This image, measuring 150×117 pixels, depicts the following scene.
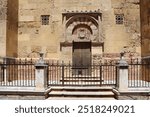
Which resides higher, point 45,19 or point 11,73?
point 45,19

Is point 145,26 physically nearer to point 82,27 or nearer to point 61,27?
point 82,27

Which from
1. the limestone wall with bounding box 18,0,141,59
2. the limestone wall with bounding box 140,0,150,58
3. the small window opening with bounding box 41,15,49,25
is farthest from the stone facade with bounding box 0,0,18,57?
the limestone wall with bounding box 140,0,150,58

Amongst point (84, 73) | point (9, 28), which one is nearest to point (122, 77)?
point (84, 73)

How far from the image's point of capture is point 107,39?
1520cm

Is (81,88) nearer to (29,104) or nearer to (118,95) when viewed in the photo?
(118,95)

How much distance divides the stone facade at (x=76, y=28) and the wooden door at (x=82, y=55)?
0.30m

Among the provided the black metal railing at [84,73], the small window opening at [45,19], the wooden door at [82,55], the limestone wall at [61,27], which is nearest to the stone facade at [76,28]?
the limestone wall at [61,27]

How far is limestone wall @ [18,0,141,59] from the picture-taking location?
49.8ft

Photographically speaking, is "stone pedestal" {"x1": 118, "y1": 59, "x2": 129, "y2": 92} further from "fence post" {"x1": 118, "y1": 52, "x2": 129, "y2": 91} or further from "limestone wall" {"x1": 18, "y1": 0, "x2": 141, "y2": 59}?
"limestone wall" {"x1": 18, "y1": 0, "x2": 141, "y2": 59}

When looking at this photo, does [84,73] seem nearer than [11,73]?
No

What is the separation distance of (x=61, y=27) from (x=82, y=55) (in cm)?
204

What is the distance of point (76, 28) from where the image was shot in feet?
50.7

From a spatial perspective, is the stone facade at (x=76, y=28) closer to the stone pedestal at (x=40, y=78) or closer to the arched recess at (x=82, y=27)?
the arched recess at (x=82, y=27)

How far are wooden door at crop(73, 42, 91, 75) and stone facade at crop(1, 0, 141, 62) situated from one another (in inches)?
11.7
